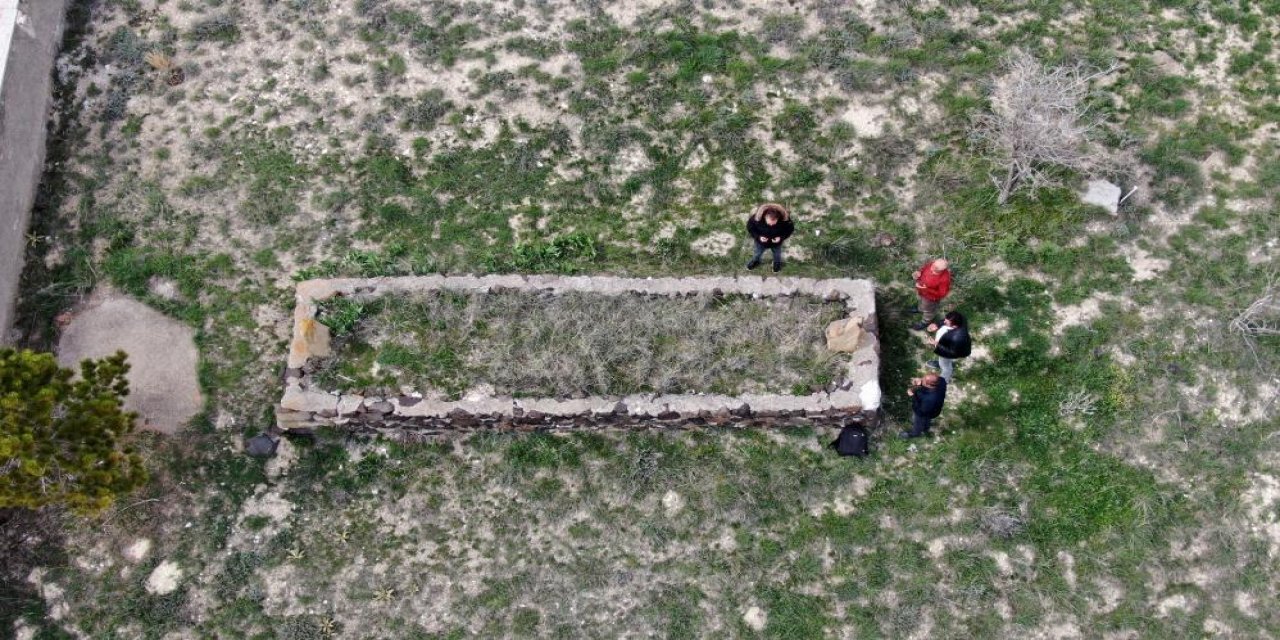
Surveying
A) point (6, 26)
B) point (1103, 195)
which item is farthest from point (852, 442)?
point (6, 26)

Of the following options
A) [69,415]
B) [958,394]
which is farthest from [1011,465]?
[69,415]

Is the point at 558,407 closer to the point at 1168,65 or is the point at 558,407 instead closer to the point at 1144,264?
the point at 1144,264

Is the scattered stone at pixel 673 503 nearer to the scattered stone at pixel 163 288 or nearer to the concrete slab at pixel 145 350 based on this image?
the concrete slab at pixel 145 350

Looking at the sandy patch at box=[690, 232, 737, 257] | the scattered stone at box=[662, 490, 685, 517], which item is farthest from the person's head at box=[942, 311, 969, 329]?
the scattered stone at box=[662, 490, 685, 517]

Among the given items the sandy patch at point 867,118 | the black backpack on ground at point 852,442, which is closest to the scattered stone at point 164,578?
the black backpack on ground at point 852,442

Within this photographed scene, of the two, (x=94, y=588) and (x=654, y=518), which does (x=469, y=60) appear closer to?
(x=654, y=518)

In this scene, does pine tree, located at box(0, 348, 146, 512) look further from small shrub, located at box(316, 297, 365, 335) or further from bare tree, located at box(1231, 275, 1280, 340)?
bare tree, located at box(1231, 275, 1280, 340)

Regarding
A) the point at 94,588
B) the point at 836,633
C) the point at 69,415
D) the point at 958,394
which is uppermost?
the point at 69,415

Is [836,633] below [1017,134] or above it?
below
